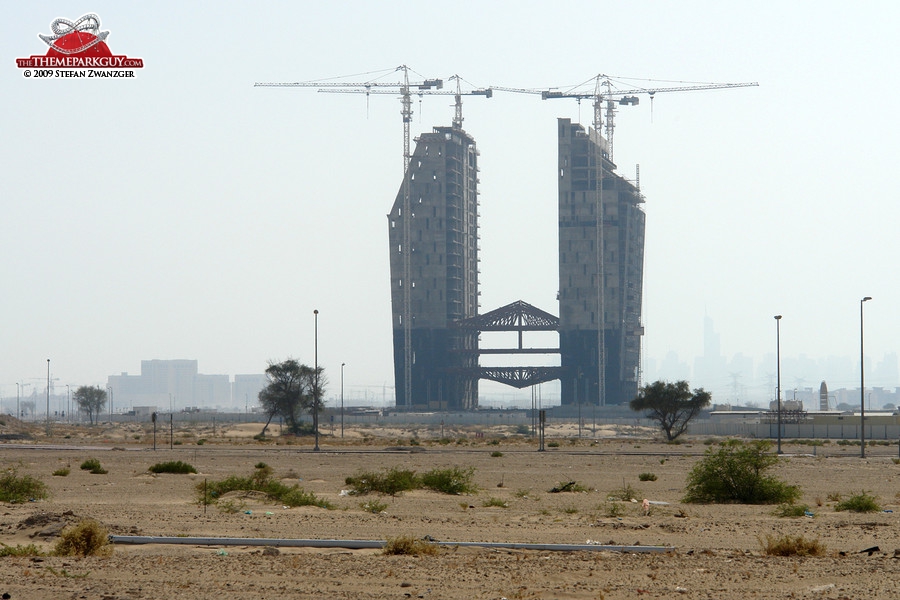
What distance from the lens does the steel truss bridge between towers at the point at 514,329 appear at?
186m

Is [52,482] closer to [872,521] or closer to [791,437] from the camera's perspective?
[872,521]

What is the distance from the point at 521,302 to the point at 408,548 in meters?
176

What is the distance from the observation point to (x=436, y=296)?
190875 mm

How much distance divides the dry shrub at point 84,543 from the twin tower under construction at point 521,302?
170 metres

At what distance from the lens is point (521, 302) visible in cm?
19112

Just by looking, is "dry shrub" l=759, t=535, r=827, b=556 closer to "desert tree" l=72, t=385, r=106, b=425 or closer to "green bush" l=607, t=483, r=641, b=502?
"green bush" l=607, t=483, r=641, b=502

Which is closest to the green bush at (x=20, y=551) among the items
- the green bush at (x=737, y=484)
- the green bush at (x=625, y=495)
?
the green bush at (x=625, y=495)

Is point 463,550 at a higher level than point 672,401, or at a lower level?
higher

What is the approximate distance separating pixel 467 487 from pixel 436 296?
162 meters

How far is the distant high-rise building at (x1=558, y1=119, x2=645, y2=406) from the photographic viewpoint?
186750mm

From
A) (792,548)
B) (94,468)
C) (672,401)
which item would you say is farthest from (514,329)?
(792,548)

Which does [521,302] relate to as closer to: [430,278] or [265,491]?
[430,278]

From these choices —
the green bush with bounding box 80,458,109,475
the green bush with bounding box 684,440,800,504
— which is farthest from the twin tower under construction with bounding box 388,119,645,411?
the green bush with bounding box 684,440,800,504

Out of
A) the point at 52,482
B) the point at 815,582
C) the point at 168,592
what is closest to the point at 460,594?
the point at 168,592
